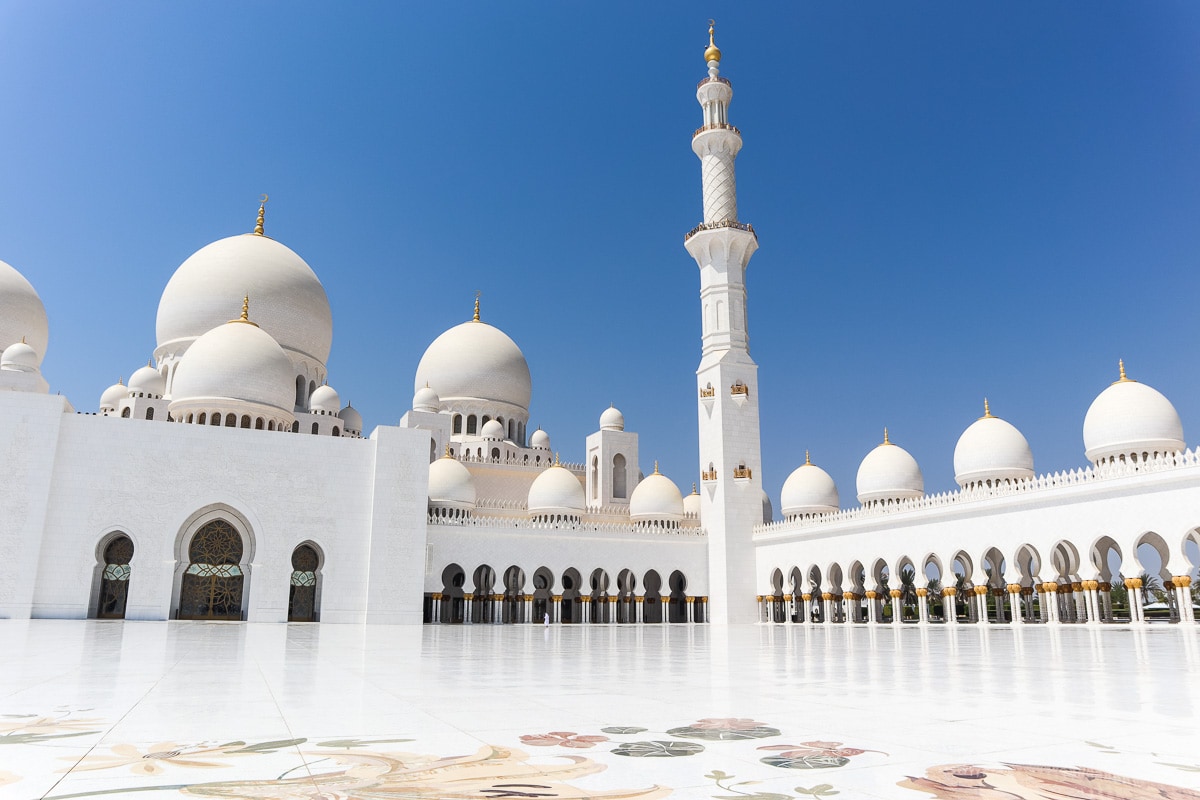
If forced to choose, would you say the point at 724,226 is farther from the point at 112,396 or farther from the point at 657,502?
the point at 112,396

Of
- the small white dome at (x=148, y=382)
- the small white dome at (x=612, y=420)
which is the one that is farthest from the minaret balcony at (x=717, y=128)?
the small white dome at (x=148, y=382)

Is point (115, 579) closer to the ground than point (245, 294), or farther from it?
closer to the ground

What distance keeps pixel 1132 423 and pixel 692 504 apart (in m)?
13.8

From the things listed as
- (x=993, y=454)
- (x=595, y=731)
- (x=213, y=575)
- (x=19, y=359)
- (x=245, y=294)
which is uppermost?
(x=245, y=294)

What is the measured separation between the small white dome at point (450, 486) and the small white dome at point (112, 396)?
32.5 feet

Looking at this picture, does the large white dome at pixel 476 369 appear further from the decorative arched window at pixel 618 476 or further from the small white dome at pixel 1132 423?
the small white dome at pixel 1132 423

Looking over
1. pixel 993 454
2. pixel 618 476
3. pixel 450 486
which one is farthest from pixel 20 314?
pixel 993 454

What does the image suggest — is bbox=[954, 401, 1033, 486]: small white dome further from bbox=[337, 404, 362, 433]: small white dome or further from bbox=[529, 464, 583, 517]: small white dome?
bbox=[337, 404, 362, 433]: small white dome

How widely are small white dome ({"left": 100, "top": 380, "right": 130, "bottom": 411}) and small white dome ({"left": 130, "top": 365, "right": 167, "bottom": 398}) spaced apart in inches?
81.1

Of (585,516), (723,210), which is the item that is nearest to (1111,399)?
(723,210)

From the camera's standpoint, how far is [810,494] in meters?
28.2

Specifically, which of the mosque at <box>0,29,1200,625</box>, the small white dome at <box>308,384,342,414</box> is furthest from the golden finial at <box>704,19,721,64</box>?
the small white dome at <box>308,384,342,414</box>

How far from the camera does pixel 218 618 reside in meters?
19.9

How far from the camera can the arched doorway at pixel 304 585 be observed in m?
20.7
